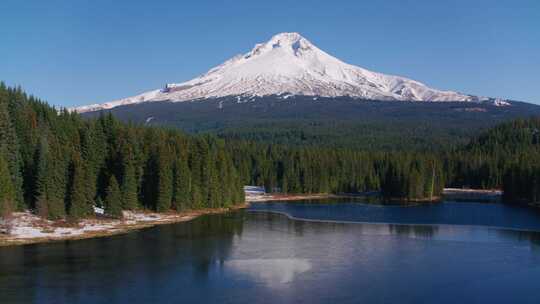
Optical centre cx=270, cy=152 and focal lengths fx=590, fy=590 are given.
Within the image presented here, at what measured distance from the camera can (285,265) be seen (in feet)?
144

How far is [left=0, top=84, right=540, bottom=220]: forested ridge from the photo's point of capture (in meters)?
62.0

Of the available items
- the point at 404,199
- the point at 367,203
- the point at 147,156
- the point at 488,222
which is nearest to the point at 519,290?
the point at 488,222

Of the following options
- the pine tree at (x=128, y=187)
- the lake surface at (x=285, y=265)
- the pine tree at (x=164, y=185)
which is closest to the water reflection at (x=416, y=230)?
the lake surface at (x=285, y=265)

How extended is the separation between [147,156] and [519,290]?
183ft

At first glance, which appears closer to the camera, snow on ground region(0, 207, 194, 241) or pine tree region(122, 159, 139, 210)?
snow on ground region(0, 207, 194, 241)

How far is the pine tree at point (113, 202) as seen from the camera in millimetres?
65125

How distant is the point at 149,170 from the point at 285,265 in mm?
38555

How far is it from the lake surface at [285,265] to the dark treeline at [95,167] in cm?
862

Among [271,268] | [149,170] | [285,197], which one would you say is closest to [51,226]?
[149,170]

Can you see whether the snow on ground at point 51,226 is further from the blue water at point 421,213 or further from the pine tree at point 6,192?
the blue water at point 421,213

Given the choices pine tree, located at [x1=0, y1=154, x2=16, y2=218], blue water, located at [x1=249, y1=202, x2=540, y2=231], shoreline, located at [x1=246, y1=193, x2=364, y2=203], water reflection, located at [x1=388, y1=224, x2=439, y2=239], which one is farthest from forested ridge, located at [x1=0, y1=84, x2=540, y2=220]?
water reflection, located at [x1=388, y1=224, x2=439, y2=239]

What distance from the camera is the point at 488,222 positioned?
72688 millimetres

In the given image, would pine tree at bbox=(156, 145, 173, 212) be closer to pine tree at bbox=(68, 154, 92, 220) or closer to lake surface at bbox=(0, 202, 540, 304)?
lake surface at bbox=(0, 202, 540, 304)

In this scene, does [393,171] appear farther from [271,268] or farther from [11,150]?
[271,268]
